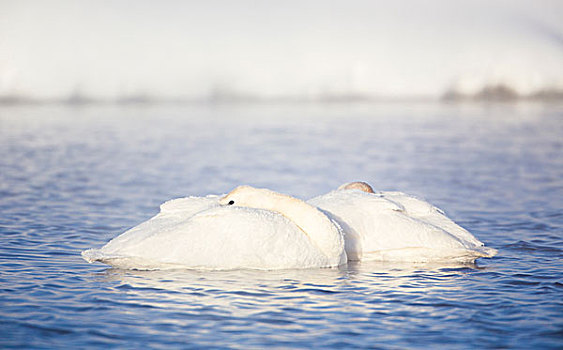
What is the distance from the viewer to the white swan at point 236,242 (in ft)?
25.6

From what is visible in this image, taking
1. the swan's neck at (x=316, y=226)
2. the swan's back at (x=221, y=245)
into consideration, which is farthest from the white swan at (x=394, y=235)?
the swan's back at (x=221, y=245)

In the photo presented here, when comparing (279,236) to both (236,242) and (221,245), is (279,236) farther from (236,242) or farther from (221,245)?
(221,245)

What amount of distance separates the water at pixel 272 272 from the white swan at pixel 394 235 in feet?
0.56

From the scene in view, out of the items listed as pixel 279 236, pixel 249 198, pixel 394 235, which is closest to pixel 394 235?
pixel 394 235

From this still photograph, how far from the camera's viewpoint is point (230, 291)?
7277mm

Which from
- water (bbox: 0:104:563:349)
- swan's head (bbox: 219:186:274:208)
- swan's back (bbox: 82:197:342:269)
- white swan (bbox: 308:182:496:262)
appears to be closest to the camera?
water (bbox: 0:104:563:349)

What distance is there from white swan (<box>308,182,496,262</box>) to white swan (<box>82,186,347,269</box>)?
480 mm

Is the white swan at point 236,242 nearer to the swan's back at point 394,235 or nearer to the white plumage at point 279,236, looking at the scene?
the white plumage at point 279,236

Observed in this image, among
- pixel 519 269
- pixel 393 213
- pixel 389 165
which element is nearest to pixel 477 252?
pixel 519 269

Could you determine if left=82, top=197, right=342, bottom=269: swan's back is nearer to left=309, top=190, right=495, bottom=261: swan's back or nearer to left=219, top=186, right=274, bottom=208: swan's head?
left=219, top=186, right=274, bottom=208: swan's head

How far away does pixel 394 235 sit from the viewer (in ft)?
27.9

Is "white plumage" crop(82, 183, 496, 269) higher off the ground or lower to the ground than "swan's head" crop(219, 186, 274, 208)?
lower

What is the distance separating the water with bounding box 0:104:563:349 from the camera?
244 inches

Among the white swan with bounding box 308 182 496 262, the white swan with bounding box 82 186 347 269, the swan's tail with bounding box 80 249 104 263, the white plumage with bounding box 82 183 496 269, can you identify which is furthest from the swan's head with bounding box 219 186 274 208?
the swan's tail with bounding box 80 249 104 263
